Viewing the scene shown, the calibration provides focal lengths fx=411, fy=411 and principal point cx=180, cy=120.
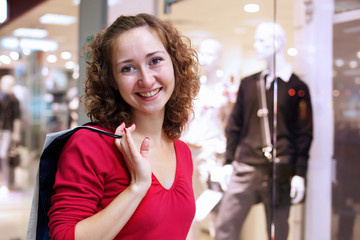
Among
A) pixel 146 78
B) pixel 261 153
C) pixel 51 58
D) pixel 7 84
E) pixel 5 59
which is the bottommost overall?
pixel 261 153

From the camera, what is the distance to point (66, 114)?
5.25m

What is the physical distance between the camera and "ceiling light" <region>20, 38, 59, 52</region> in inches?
219

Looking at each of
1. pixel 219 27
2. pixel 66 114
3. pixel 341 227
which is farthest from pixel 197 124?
pixel 66 114

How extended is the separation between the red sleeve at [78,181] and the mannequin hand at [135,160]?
5cm

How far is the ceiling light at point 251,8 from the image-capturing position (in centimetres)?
266

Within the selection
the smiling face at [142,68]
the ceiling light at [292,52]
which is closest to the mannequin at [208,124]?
the ceiling light at [292,52]

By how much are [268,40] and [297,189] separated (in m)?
0.96

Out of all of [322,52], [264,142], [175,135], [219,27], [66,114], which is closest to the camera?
[175,135]

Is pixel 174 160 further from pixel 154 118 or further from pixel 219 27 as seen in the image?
pixel 219 27

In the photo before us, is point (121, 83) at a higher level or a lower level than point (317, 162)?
higher

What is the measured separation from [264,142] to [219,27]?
85cm

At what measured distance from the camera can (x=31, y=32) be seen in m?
5.75

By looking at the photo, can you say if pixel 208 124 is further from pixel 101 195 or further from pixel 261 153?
pixel 101 195

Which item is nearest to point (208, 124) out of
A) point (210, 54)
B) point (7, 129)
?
point (210, 54)
